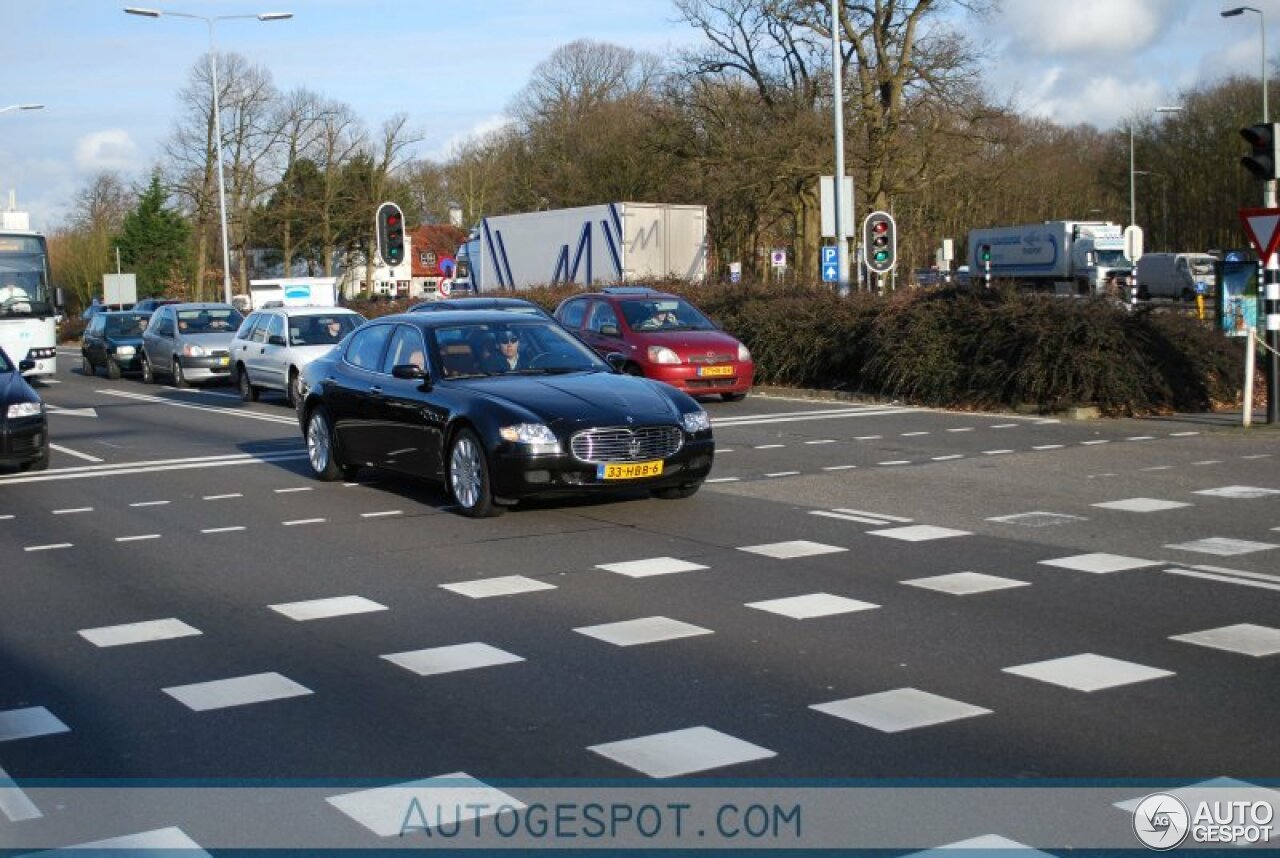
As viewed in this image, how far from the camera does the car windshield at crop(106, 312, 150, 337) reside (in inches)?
1462

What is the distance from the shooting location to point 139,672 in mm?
7270

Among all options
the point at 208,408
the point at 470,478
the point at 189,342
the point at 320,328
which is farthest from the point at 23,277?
the point at 470,478

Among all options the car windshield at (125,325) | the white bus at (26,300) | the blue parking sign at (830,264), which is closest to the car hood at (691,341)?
the blue parking sign at (830,264)

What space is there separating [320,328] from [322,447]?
36.7 feet

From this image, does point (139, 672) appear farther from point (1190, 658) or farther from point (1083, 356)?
point (1083, 356)

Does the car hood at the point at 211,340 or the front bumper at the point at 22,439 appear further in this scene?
the car hood at the point at 211,340

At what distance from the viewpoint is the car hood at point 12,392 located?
1560 centimetres

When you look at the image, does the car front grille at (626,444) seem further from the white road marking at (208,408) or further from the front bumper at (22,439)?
the white road marking at (208,408)

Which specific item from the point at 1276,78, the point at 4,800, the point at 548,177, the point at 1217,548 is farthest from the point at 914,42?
the point at 4,800

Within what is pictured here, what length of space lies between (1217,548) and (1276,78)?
48.6 meters

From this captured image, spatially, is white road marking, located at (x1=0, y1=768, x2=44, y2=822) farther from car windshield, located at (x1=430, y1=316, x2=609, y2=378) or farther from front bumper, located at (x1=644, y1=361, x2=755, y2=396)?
front bumper, located at (x1=644, y1=361, x2=755, y2=396)

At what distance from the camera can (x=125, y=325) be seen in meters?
37.9

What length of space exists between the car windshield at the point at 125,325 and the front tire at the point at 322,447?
24001mm

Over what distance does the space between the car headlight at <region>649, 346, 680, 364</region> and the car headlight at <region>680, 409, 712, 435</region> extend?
9.94 metres
